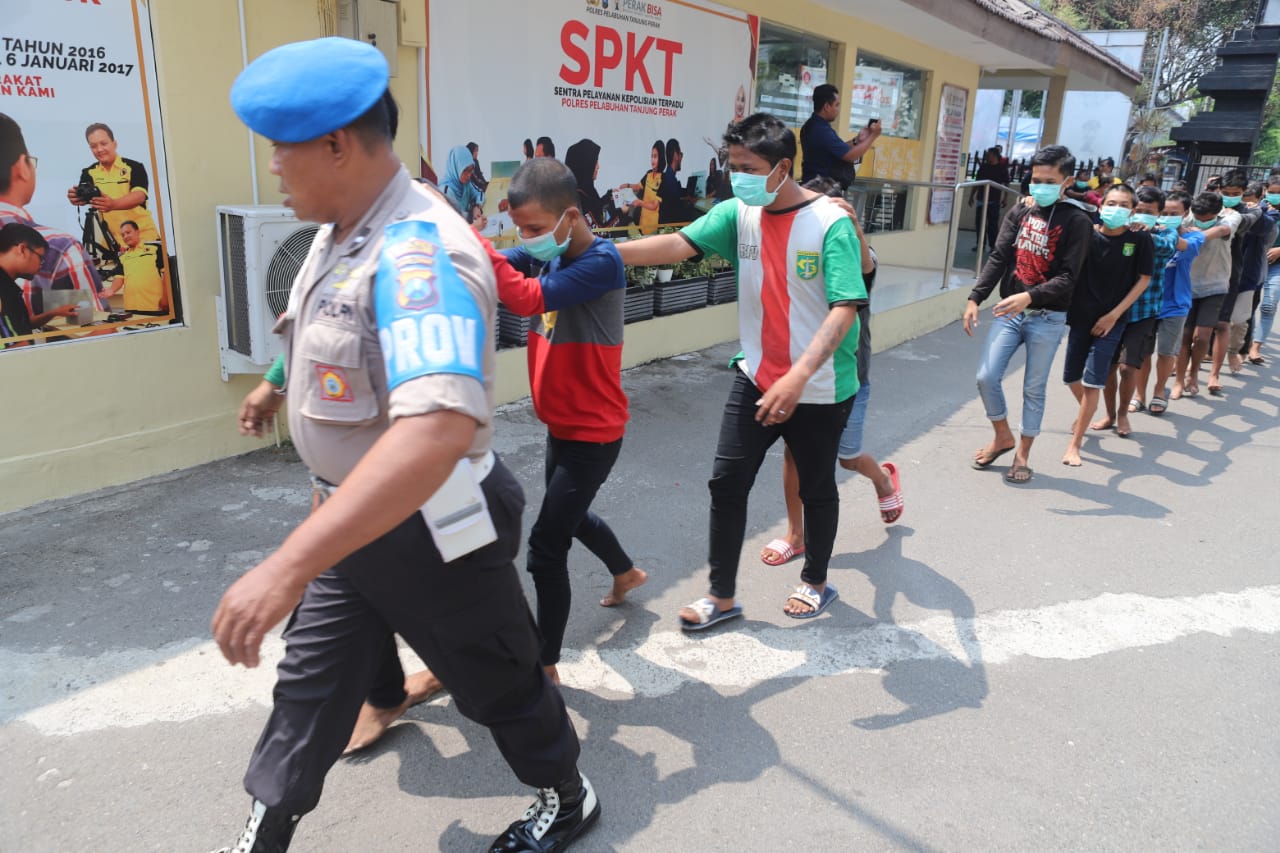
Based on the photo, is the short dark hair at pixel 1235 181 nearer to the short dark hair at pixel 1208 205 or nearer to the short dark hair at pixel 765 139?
the short dark hair at pixel 1208 205

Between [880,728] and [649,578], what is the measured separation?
4.11 ft

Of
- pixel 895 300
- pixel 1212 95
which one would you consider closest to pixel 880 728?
pixel 895 300

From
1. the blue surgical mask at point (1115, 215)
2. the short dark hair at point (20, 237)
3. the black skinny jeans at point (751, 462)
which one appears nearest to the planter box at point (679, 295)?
the blue surgical mask at point (1115, 215)

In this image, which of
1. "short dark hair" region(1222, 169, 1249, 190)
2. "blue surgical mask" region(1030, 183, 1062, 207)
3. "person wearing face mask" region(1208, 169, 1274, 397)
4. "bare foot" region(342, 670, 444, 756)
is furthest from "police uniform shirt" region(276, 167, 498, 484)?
"short dark hair" region(1222, 169, 1249, 190)

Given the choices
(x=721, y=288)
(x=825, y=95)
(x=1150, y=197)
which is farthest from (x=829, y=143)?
(x=1150, y=197)

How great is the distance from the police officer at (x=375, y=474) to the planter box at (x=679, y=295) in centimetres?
546

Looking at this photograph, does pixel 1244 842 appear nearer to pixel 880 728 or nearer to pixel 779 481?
pixel 880 728

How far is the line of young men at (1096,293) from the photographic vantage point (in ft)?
16.9

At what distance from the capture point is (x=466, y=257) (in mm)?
1638

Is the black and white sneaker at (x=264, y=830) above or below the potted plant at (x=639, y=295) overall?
below

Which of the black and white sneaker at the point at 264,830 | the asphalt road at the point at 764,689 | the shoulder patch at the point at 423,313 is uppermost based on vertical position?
the shoulder patch at the point at 423,313

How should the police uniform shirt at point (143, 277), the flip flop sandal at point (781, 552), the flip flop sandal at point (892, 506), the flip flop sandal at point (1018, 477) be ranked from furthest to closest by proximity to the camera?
the flip flop sandal at point (1018, 477)
the flip flop sandal at point (892, 506)
the police uniform shirt at point (143, 277)
the flip flop sandal at point (781, 552)

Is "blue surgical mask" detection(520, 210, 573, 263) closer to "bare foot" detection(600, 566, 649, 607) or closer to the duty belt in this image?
the duty belt

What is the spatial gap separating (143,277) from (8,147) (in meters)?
0.77
